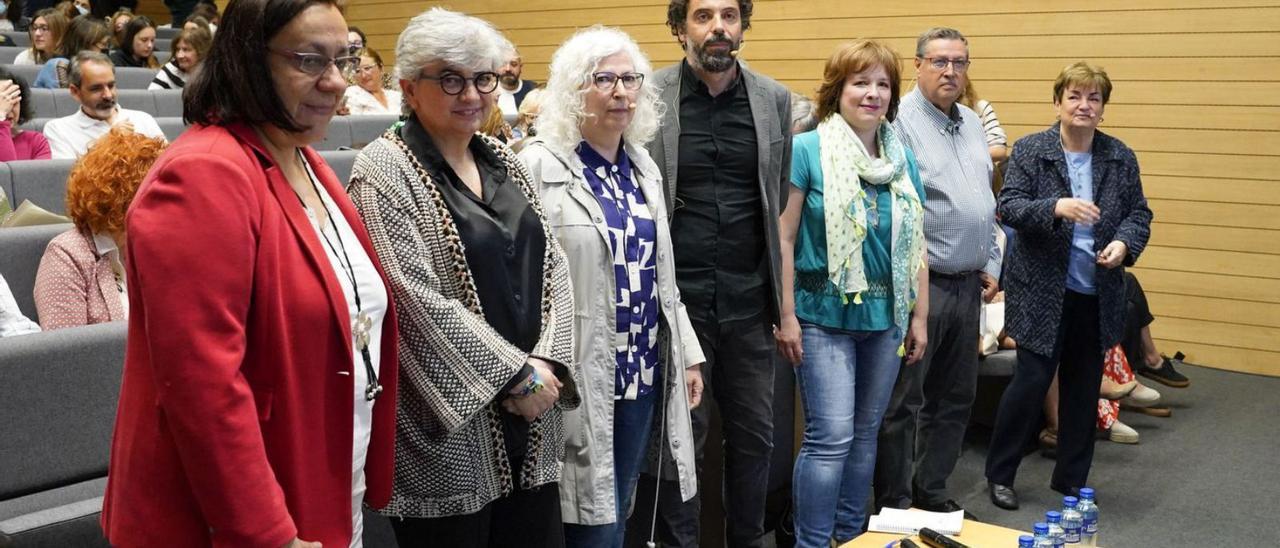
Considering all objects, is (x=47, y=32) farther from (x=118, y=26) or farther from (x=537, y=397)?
(x=537, y=397)

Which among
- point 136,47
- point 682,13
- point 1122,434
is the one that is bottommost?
point 1122,434

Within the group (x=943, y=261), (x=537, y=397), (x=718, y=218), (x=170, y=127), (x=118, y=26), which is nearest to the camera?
(x=537, y=397)

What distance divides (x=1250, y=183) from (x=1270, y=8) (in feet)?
2.49

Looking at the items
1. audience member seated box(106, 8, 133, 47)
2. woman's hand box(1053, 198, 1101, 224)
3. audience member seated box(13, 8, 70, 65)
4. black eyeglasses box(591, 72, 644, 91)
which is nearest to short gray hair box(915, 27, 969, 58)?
woman's hand box(1053, 198, 1101, 224)

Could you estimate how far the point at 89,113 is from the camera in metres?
4.97

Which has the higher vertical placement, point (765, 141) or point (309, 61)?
point (309, 61)

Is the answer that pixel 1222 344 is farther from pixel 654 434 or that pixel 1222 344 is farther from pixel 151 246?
pixel 151 246

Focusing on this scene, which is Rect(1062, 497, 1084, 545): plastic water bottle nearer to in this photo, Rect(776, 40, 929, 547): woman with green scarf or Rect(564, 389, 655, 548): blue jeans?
Rect(776, 40, 929, 547): woman with green scarf

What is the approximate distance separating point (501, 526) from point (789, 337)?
1.06 meters

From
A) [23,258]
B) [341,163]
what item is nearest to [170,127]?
[341,163]

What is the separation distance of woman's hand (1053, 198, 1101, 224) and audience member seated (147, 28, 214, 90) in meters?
4.57

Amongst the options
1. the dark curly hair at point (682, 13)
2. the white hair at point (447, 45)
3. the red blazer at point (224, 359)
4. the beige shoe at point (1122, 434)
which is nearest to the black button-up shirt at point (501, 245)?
the white hair at point (447, 45)

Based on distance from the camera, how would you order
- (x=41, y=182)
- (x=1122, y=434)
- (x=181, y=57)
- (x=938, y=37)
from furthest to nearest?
(x=181, y=57) → (x=1122, y=434) → (x=41, y=182) → (x=938, y=37)

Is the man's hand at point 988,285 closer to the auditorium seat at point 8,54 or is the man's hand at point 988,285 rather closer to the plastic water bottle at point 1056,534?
the plastic water bottle at point 1056,534
